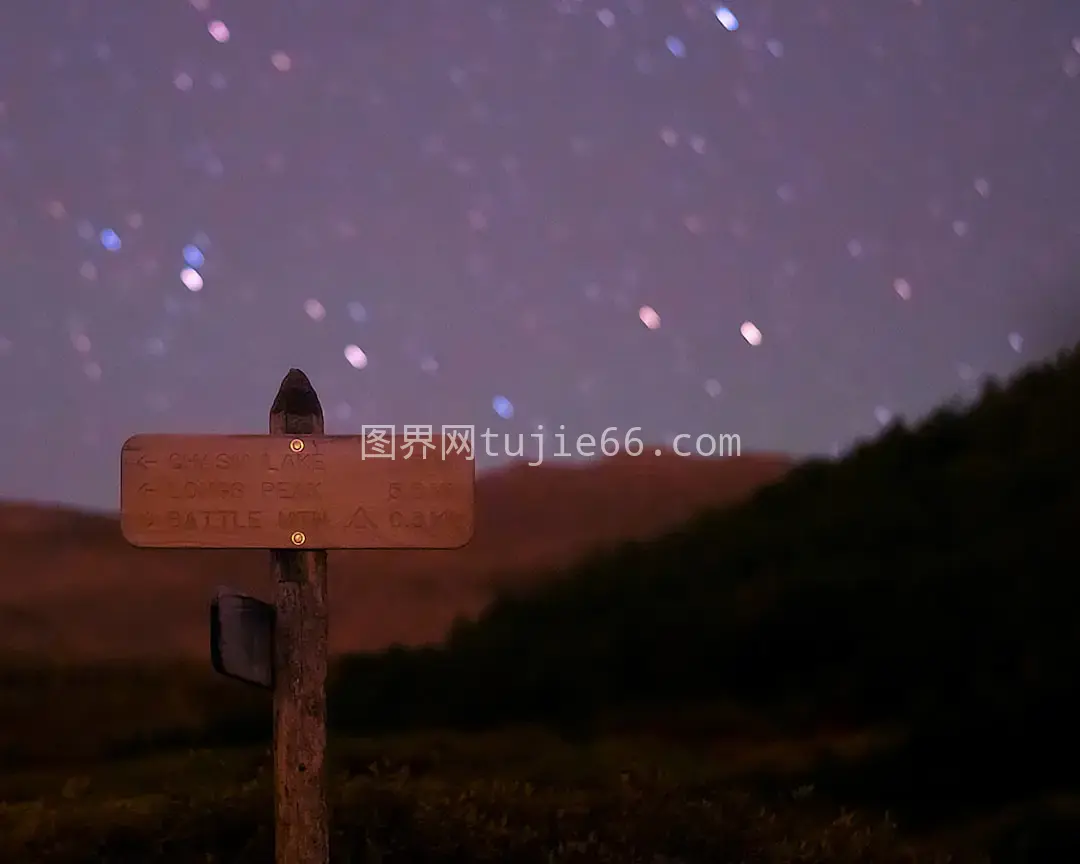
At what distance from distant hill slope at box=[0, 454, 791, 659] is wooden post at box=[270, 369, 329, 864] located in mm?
2369

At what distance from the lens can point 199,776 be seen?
4.64m

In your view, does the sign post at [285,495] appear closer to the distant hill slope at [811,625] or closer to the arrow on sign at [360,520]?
the arrow on sign at [360,520]

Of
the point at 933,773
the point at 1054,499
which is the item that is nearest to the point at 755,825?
the point at 933,773

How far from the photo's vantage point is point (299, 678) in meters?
2.39

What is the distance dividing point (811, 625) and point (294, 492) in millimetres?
3633

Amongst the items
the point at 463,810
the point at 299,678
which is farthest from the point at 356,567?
the point at 299,678

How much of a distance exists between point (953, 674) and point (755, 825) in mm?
1255

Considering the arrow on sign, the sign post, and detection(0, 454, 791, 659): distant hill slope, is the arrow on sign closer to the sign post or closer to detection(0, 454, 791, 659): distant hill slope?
the sign post

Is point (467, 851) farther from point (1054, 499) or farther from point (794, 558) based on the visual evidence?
point (1054, 499)

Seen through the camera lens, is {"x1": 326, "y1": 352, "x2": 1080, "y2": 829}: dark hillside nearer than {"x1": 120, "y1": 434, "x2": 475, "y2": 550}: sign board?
No

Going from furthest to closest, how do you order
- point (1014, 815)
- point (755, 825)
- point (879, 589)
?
point (879, 589), point (1014, 815), point (755, 825)

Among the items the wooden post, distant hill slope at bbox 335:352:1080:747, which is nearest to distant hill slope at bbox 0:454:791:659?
distant hill slope at bbox 335:352:1080:747

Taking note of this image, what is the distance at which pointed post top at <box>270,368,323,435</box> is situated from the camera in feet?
7.79

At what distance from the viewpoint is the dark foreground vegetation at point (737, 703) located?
458 centimetres
